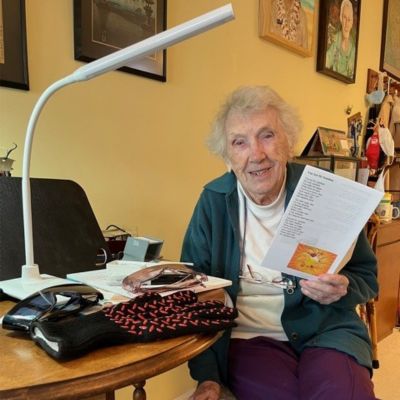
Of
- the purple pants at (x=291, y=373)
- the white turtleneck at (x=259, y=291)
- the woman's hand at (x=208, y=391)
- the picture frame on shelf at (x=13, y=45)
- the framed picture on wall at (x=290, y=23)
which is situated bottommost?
the woman's hand at (x=208, y=391)

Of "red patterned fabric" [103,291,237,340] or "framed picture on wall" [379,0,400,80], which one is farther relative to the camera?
"framed picture on wall" [379,0,400,80]

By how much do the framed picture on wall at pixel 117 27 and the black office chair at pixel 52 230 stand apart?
1.45ft

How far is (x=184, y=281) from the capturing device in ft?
2.55

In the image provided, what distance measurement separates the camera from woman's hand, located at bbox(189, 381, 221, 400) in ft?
2.98

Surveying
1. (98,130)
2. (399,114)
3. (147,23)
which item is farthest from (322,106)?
(98,130)

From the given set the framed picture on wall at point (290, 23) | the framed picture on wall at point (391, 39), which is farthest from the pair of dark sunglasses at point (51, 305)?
the framed picture on wall at point (391, 39)

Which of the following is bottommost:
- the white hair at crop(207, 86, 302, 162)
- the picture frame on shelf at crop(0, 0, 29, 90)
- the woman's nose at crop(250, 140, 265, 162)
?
the woman's nose at crop(250, 140, 265, 162)

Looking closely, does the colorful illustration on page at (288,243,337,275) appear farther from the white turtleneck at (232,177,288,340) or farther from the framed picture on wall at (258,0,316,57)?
the framed picture on wall at (258,0,316,57)

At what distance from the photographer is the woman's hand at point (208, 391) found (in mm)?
910

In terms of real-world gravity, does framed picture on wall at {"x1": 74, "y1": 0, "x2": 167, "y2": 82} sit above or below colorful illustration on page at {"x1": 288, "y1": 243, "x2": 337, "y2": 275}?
above

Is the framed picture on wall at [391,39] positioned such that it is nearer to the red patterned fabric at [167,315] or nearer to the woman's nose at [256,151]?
the woman's nose at [256,151]

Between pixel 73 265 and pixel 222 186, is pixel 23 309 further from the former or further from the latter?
pixel 222 186

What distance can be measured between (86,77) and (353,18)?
2201 millimetres

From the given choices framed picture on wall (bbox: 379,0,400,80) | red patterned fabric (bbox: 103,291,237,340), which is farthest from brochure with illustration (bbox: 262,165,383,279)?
framed picture on wall (bbox: 379,0,400,80)
